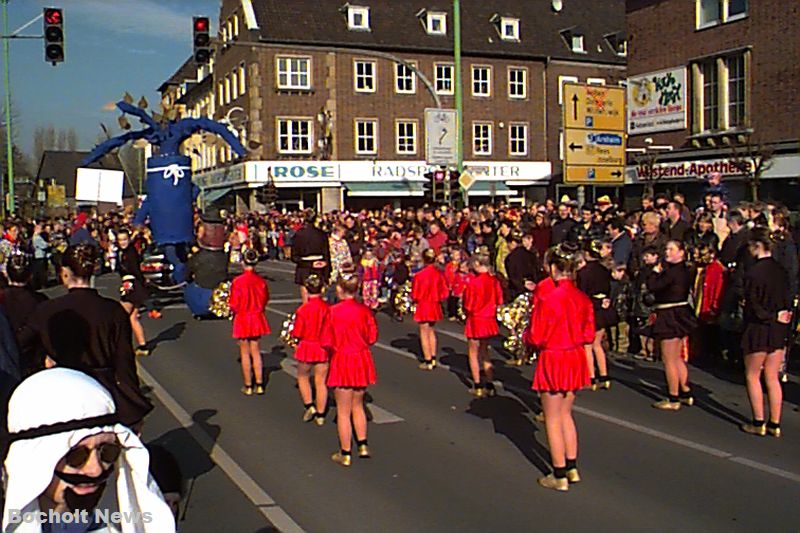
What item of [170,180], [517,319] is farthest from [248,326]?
[170,180]

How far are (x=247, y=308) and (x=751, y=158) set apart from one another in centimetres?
2162

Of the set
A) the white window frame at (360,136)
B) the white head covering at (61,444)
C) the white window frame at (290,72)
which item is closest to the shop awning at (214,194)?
the white window frame at (290,72)

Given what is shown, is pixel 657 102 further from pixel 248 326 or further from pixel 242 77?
pixel 248 326

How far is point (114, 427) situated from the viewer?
2.55 meters

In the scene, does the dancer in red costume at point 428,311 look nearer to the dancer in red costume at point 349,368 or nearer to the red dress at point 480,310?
the red dress at point 480,310

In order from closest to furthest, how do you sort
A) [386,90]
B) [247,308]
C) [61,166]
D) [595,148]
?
1. [247,308]
2. [595,148]
3. [386,90]
4. [61,166]

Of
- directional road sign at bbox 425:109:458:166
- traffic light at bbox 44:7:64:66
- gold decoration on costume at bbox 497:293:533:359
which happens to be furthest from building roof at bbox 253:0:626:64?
gold decoration on costume at bbox 497:293:533:359

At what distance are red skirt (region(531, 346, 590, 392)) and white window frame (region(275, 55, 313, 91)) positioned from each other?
43904mm

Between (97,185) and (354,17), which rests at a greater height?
(354,17)

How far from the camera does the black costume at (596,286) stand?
10359mm

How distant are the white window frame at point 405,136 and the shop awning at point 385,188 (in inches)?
67.4

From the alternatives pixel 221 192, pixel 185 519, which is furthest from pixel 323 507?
pixel 221 192

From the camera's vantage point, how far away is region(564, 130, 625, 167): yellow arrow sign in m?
27.4

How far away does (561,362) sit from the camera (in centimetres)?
690
